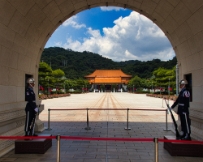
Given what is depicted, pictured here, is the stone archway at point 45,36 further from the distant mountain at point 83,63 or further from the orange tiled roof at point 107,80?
the distant mountain at point 83,63

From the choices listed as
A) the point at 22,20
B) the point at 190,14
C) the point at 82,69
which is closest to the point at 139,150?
the point at 190,14

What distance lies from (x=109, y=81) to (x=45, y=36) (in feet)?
289

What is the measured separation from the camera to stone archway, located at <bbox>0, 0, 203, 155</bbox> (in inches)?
206

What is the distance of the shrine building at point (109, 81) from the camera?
304 ft

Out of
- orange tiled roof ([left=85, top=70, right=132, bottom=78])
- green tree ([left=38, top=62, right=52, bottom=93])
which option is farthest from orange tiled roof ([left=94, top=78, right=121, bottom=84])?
green tree ([left=38, top=62, right=52, bottom=93])

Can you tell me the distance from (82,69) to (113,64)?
28375mm

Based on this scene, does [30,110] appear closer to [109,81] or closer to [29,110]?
[29,110]

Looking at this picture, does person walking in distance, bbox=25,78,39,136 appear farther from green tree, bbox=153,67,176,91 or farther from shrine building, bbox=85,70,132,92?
shrine building, bbox=85,70,132,92

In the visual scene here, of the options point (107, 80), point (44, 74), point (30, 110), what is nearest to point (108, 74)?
point (107, 80)

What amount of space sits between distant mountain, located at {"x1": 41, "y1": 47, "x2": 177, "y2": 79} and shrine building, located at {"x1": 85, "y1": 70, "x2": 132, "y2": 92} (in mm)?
9536

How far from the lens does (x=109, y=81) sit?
9575cm

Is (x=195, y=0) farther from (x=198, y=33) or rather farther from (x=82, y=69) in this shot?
(x=82, y=69)

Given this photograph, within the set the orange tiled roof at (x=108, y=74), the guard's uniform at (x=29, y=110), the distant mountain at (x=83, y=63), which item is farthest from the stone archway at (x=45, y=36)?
the orange tiled roof at (x=108, y=74)

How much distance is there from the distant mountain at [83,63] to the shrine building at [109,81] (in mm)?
9536
